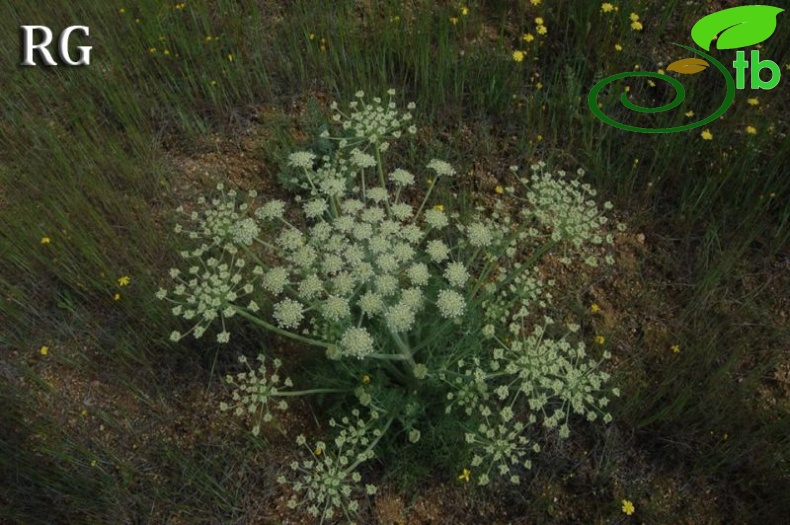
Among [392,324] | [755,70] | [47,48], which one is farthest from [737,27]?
[47,48]

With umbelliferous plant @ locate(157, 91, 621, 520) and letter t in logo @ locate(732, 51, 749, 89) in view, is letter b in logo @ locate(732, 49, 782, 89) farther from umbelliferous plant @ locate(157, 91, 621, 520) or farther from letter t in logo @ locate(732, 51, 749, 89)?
umbelliferous plant @ locate(157, 91, 621, 520)

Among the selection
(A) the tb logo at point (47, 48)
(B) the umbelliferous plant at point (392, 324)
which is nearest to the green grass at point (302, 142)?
(A) the tb logo at point (47, 48)

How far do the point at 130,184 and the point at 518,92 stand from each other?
2.71 metres

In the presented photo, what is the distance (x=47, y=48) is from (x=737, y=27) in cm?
512

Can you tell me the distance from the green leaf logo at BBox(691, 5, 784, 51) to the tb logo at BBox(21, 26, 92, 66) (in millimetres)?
4421

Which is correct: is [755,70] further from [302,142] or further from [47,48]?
[47,48]

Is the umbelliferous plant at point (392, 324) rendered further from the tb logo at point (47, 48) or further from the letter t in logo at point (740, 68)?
the tb logo at point (47, 48)

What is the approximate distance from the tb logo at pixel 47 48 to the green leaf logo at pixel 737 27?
14.5 feet

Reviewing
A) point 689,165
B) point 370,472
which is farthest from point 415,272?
point 689,165

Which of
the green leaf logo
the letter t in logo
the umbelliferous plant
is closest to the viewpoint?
the umbelliferous plant

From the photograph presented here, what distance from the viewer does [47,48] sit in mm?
4324

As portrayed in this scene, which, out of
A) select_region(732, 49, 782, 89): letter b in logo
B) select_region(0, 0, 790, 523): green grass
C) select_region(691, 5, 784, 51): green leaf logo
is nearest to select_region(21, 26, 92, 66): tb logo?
select_region(0, 0, 790, 523): green grass

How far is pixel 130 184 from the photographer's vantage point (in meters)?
3.70

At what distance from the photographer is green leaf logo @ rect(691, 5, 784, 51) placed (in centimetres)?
384
